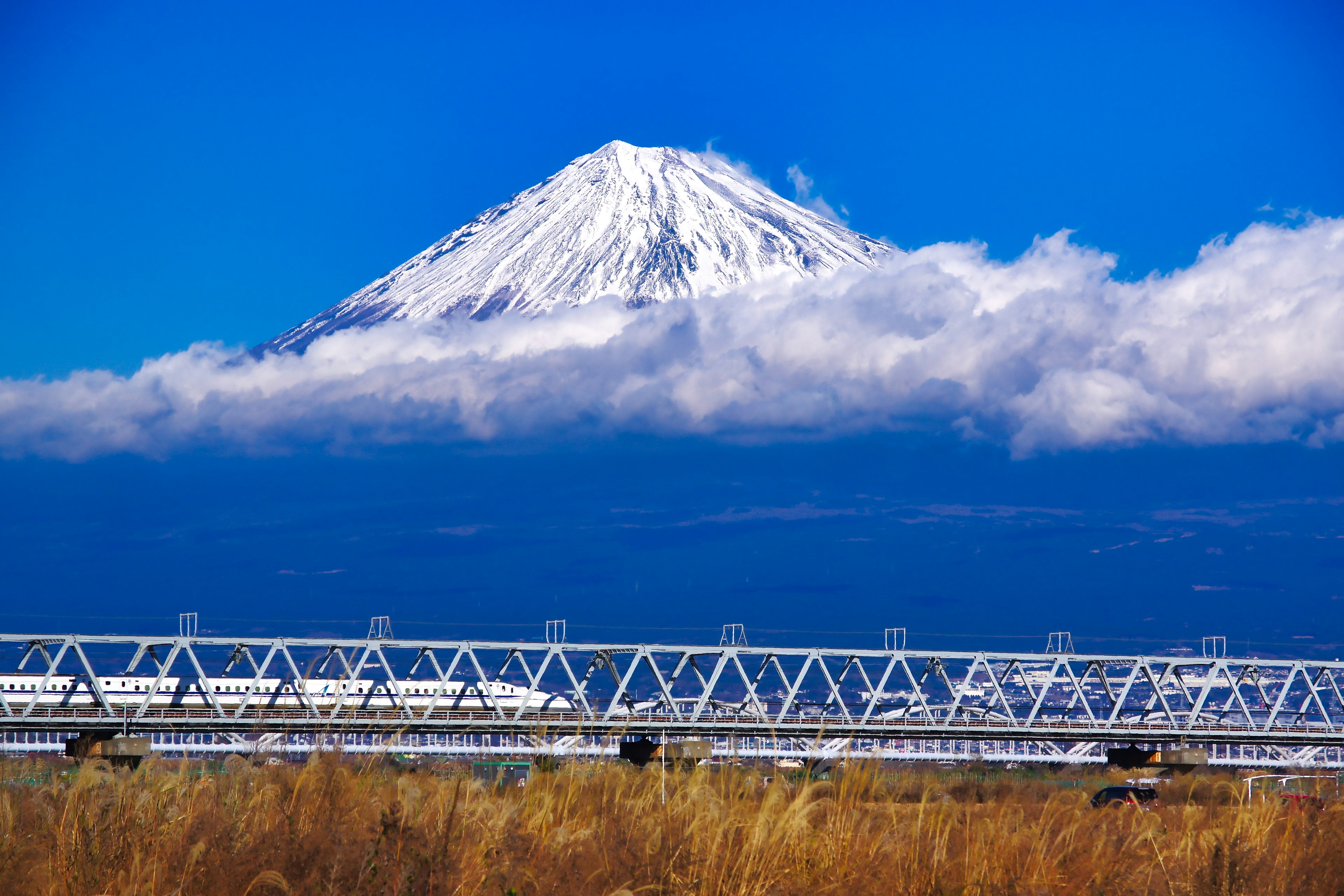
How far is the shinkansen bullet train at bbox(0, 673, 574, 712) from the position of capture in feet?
308

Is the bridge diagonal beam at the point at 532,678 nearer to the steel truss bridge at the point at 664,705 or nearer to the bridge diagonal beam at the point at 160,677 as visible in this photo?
the steel truss bridge at the point at 664,705

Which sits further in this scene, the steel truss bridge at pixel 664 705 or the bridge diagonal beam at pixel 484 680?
the bridge diagonal beam at pixel 484 680

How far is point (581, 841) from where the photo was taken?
12.2m

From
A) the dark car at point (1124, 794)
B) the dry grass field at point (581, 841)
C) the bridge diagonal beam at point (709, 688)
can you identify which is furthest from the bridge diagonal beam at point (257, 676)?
the dry grass field at point (581, 841)

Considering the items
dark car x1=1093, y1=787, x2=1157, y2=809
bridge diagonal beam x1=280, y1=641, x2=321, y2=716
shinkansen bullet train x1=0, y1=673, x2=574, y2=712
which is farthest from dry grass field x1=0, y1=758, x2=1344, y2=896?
shinkansen bullet train x1=0, y1=673, x2=574, y2=712

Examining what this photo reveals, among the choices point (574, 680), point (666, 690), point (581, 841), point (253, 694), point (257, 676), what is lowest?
point (253, 694)

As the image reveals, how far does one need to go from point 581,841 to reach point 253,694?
93.5 metres

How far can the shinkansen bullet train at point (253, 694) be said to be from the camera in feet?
308

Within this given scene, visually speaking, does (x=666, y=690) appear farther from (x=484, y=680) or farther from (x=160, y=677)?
(x=160, y=677)

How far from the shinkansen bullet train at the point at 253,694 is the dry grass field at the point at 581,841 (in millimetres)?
73203

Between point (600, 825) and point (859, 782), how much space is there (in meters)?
2.95

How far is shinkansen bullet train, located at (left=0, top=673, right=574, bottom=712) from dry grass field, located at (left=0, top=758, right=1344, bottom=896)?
73203 millimetres

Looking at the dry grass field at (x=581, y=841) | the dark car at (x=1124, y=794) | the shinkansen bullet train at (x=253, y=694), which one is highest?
the dry grass field at (x=581, y=841)

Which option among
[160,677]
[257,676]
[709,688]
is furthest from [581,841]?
[709,688]
